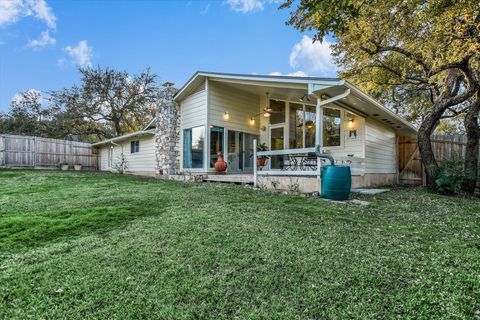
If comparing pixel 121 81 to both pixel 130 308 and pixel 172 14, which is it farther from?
pixel 130 308

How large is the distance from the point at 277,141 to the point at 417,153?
615cm

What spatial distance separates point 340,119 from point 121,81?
60.1 ft

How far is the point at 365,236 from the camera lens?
326 cm

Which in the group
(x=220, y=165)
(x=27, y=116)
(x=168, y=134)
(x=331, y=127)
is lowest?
(x=220, y=165)

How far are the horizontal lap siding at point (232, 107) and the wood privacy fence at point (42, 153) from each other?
13042mm

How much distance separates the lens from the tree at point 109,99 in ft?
65.2

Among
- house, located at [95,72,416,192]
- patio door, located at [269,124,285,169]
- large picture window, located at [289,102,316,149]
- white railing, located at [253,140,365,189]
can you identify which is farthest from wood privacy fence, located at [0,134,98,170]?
large picture window, located at [289,102,316,149]

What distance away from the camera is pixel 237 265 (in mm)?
2480

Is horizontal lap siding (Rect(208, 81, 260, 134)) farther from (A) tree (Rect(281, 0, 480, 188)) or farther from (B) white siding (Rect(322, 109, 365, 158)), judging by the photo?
(A) tree (Rect(281, 0, 480, 188))

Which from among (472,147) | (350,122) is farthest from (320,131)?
(472,147)

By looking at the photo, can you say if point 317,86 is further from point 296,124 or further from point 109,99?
point 109,99

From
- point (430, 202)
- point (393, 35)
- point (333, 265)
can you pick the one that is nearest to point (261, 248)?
point (333, 265)

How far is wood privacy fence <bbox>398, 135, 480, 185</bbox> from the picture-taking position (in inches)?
393

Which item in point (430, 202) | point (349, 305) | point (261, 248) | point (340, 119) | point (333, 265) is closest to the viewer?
point (349, 305)
